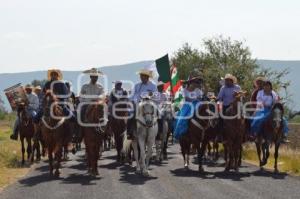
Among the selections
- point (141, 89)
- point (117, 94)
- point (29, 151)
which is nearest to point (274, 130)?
point (141, 89)

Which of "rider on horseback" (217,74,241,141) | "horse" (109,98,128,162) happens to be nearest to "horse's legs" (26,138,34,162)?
"horse" (109,98,128,162)

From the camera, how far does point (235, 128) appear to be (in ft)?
56.2

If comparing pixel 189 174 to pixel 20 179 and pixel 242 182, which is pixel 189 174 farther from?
pixel 20 179

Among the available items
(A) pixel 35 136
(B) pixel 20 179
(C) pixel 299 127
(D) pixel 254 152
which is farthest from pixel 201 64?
(B) pixel 20 179

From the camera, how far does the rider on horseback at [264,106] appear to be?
18.2m

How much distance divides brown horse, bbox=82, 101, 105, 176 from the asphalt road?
17.4 inches

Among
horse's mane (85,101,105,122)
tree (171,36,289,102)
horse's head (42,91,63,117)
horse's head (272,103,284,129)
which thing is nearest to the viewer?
horse's mane (85,101,105,122)

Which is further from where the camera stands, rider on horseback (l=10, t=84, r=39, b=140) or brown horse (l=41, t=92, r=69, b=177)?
rider on horseback (l=10, t=84, r=39, b=140)

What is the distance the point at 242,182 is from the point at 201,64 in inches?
2129

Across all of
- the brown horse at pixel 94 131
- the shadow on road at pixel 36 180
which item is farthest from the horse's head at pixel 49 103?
the shadow on road at pixel 36 180

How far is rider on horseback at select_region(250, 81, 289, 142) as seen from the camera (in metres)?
18.2

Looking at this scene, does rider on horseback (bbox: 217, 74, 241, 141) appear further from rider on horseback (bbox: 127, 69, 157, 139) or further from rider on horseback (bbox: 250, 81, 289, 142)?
rider on horseback (bbox: 127, 69, 157, 139)

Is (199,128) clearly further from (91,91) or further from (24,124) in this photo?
(24,124)

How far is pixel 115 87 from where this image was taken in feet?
69.6
